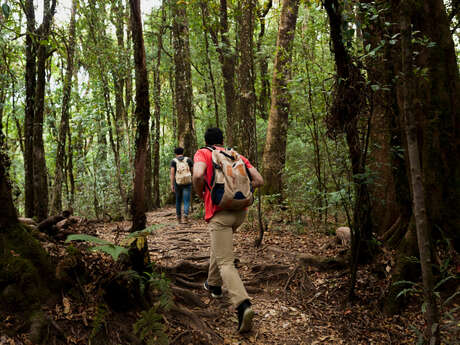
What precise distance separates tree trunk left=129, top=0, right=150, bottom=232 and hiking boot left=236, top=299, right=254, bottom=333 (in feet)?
6.04

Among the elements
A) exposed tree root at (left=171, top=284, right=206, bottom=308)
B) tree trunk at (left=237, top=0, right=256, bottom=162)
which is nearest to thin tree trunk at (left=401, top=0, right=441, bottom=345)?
exposed tree root at (left=171, top=284, right=206, bottom=308)

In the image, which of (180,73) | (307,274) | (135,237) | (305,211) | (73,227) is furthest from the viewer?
(180,73)

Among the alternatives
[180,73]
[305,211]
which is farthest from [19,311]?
[180,73]

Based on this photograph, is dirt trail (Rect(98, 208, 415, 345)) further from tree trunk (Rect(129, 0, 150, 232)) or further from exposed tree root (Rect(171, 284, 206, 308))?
tree trunk (Rect(129, 0, 150, 232))

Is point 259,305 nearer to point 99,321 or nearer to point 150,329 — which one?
point 150,329

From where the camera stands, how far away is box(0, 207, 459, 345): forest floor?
9.78ft

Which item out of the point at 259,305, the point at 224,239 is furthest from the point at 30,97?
the point at 259,305

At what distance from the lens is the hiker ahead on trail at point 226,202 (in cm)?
395

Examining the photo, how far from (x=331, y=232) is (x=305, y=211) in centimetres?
94

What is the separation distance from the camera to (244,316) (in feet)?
12.8

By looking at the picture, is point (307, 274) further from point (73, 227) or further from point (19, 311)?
point (19, 311)

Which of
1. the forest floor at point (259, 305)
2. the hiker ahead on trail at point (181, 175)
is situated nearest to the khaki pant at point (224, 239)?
the forest floor at point (259, 305)

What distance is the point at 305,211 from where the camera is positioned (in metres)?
8.86

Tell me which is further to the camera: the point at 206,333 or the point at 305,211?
the point at 305,211
